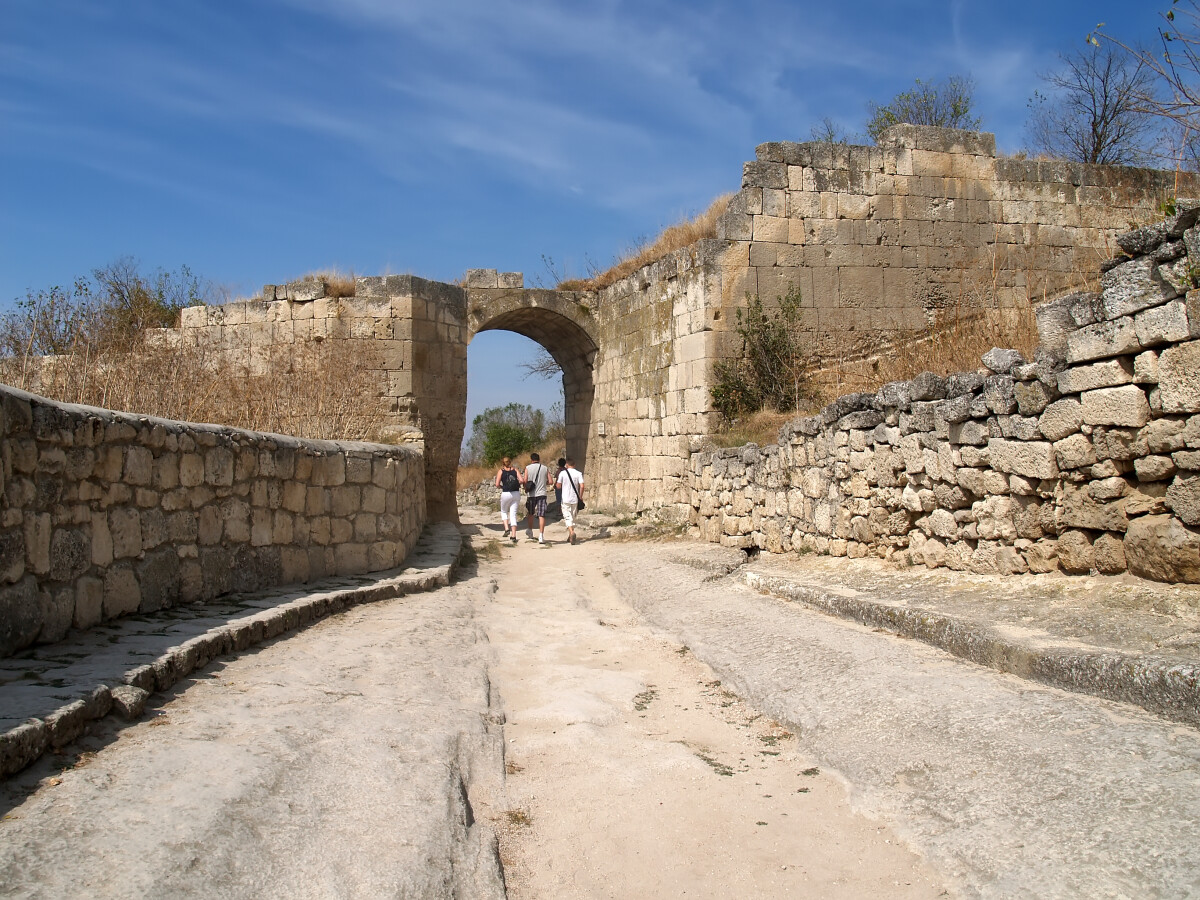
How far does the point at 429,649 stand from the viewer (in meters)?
5.75

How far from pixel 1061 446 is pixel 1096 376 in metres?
0.47

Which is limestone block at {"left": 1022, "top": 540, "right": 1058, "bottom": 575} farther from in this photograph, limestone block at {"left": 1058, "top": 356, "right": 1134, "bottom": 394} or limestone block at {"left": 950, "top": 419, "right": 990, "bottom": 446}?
limestone block at {"left": 1058, "top": 356, "right": 1134, "bottom": 394}

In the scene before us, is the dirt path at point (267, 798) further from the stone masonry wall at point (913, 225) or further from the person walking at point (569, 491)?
the stone masonry wall at point (913, 225)

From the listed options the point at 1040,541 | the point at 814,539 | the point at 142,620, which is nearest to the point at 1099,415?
the point at 1040,541

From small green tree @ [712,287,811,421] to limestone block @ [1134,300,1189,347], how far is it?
8.10m

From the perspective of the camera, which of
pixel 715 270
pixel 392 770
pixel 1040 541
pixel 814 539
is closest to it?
pixel 392 770

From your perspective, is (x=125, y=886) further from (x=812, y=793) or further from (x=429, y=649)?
(x=429, y=649)

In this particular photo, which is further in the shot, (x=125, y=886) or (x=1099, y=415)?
(x=1099, y=415)

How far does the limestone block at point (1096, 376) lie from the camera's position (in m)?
4.78

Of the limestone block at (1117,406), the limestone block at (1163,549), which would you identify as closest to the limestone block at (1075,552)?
the limestone block at (1163,549)

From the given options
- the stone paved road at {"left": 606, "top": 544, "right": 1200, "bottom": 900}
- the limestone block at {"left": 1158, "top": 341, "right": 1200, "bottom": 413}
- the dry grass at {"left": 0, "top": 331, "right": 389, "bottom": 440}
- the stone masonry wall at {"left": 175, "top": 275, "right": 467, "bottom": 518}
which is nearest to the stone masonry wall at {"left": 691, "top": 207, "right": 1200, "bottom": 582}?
the limestone block at {"left": 1158, "top": 341, "right": 1200, "bottom": 413}

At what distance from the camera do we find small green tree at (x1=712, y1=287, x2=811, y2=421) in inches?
504

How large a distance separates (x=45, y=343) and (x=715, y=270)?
27.1 ft

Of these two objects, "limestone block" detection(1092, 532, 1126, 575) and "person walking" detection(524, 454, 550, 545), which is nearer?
"limestone block" detection(1092, 532, 1126, 575)
